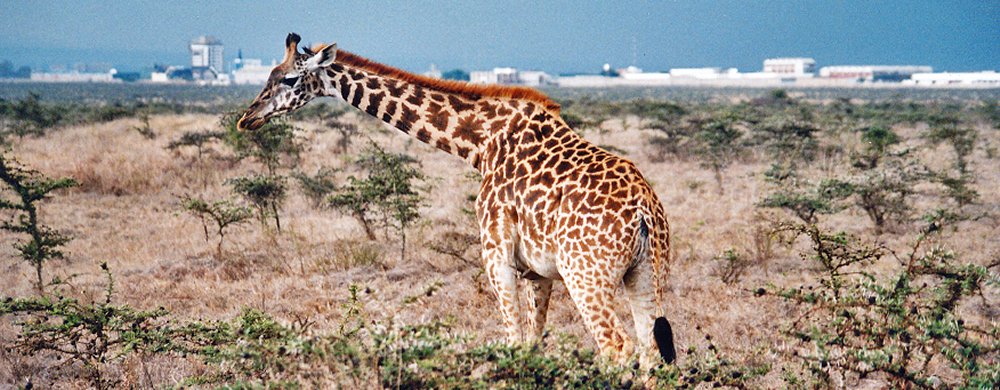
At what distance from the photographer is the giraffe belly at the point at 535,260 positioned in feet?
16.1

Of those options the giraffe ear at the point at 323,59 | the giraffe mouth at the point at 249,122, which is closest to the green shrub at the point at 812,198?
the giraffe ear at the point at 323,59

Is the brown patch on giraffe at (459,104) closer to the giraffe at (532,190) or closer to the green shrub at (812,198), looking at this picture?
the giraffe at (532,190)

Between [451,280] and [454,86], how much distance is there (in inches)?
148

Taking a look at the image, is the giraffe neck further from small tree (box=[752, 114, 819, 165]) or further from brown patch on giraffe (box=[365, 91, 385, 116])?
small tree (box=[752, 114, 819, 165])

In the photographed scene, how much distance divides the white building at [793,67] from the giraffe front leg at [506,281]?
524 ft

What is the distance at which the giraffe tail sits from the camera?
14.2 feet

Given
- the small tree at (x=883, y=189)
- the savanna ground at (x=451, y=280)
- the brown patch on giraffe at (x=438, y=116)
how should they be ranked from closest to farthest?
the savanna ground at (x=451, y=280) → the brown patch on giraffe at (x=438, y=116) → the small tree at (x=883, y=189)

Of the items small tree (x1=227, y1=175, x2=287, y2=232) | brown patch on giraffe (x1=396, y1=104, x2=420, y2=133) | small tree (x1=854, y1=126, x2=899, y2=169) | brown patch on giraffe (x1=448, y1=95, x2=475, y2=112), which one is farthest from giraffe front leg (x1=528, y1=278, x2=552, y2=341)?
small tree (x1=854, y1=126, x2=899, y2=169)

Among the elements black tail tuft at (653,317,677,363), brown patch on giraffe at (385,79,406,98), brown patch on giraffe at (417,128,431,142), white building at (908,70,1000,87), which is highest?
white building at (908,70,1000,87)

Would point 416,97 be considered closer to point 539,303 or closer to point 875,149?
point 539,303

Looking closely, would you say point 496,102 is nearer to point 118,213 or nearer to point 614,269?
point 614,269

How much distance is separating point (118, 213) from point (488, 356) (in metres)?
11.1

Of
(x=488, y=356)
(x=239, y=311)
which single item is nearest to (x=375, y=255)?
(x=239, y=311)

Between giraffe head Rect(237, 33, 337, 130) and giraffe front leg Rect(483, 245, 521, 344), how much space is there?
1804mm
